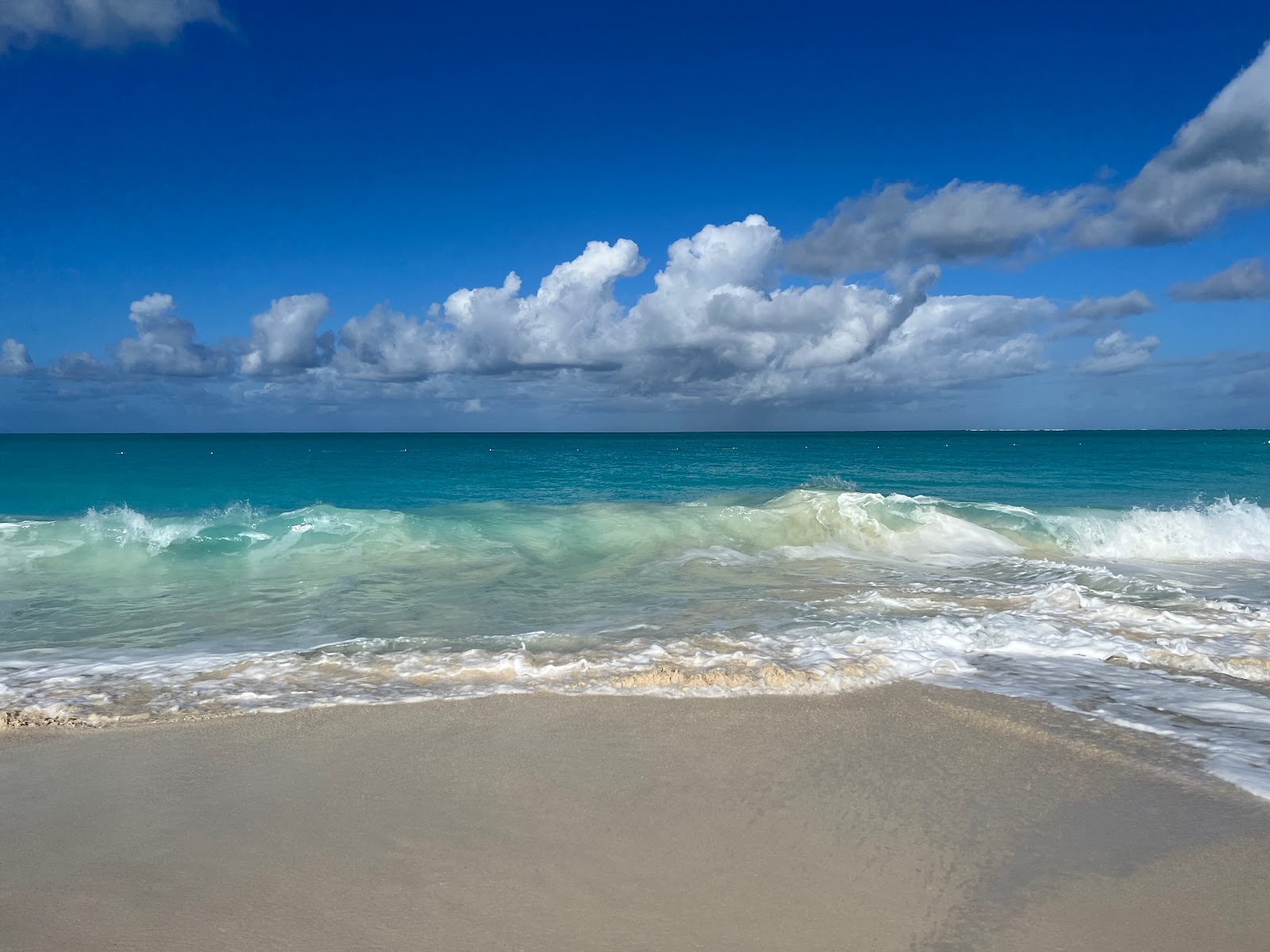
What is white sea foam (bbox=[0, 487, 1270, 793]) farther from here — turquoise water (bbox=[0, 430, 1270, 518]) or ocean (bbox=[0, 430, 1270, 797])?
turquoise water (bbox=[0, 430, 1270, 518])

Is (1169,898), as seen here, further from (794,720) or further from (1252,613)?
(1252,613)

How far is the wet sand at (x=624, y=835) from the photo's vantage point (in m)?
3.29

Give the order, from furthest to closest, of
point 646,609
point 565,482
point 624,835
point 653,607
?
point 565,482 → point 653,607 → point 646,609 → point 624,835

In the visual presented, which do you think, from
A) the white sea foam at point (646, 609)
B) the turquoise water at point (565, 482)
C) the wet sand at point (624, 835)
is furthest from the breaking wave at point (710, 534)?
the wet sand at point (624, 835)

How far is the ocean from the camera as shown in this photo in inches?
263

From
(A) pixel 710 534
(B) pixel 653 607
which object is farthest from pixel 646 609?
(A) pixel 710 534

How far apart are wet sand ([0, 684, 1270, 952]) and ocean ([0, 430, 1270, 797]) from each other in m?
0.79

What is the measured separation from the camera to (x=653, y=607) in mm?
10305

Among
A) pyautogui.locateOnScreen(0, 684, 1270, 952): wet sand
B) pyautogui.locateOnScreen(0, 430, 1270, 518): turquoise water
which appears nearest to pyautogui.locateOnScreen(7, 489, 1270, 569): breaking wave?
pyautogui.locateOnScreen(0, 430, 1270, 518): turquoise water

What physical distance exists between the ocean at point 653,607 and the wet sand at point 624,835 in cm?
79

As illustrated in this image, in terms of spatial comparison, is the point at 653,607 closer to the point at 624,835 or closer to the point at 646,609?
the point at 646,609

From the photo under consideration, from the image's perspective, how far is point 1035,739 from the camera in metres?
5.44

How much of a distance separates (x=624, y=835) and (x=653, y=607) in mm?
6232

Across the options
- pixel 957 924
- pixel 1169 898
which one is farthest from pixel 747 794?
pixel 1169 898
